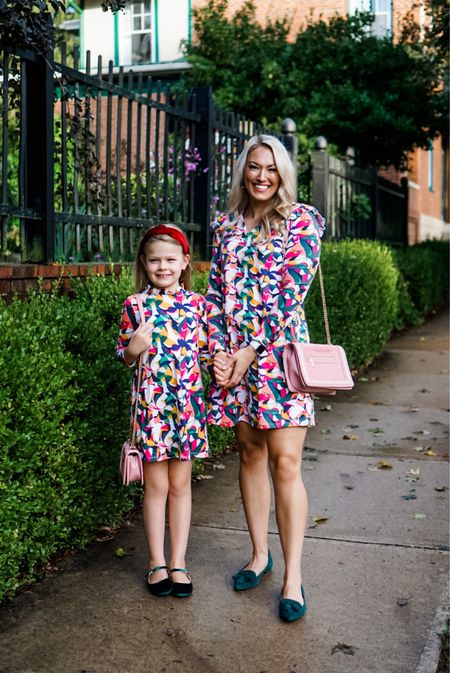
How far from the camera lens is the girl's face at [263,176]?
3.68 meters

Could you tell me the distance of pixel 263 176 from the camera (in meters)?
3.67

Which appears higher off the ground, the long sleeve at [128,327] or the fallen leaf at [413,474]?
the long sleeve at [128,327]

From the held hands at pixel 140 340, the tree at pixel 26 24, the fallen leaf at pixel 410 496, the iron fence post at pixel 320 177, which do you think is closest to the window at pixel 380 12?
the iron fence post at pixel 320 177

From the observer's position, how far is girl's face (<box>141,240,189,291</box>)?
365cm

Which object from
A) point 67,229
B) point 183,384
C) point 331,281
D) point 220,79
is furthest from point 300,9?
point 183,384

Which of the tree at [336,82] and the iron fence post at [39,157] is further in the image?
the tree at [336,82]

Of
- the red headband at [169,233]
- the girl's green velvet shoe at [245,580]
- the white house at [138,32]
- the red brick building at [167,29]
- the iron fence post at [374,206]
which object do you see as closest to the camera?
the red headband at [169,233]

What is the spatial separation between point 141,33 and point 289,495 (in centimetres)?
2068

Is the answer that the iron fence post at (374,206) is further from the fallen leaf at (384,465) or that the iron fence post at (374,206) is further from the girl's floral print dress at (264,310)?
the girl's floral print dress at (264,310)

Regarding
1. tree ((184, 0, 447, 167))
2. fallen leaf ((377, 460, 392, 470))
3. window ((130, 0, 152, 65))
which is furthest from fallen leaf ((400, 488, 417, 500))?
window ((130, 0, 152, 65))

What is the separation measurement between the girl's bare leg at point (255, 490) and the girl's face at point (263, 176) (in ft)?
3.33

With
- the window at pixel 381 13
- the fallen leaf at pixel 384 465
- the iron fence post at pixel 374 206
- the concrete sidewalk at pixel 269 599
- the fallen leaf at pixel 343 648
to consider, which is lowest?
the fallen leaf at pixel 343 648

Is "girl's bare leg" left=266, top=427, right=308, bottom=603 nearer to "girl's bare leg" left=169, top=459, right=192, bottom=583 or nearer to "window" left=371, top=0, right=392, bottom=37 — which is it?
"girl's bare leg" left=169, top=459, right=192, bottom=583

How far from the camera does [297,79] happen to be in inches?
648
